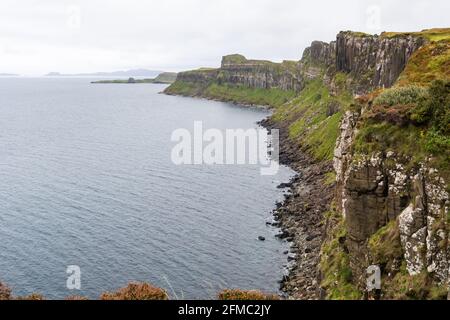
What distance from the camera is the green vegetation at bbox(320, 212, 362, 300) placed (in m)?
49.0

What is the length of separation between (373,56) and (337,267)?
10836 cm

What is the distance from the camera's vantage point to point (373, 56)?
5797 inches

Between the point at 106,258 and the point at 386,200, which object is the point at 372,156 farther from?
the point at 106,258

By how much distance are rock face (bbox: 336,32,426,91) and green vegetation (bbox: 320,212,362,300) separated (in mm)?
64357

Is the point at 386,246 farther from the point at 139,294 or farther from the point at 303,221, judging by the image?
the point at 303,221

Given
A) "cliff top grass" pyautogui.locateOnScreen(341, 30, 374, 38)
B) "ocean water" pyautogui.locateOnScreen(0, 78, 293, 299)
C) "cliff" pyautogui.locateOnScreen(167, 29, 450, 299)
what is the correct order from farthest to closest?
"cliff top grass" pyautogui.locateOnScreen(341, 30, 374, 38)
"ocean water" pyautogui.locateOnScreen(0, 78, 293, 299)
"cliff" pyautogui.locateOnScreen(167, 29, 450, 299)

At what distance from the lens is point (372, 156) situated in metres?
48.2

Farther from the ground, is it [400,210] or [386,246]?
[400,210]

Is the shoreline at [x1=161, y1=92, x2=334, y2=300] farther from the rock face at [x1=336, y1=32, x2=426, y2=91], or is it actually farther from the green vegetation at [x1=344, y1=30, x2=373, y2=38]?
the green vegetation at [x1=344, y1=30, x2=373, y2=38]

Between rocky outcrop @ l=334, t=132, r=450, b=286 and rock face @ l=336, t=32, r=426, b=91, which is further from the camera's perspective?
rock face @ l=336, t=32, r=426, b=91

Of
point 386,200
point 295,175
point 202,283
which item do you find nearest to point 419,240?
point 386,200

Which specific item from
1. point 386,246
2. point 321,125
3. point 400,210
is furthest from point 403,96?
point 321,125

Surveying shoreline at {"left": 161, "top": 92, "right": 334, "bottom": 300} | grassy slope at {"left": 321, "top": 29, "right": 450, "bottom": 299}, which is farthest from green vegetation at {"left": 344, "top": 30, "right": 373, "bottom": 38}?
grassy slope at {"left": 321, "top": 29, "right": 450, "bottom": 299}

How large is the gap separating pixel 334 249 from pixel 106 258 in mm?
34162
